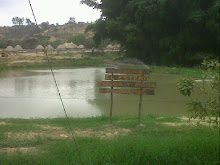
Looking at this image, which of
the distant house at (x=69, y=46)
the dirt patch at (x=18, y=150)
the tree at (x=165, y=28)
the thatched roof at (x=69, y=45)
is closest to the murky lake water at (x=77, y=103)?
the dirt patch at (x=18, y=150)

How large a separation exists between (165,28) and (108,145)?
18.2 metres

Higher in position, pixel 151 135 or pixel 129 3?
pixel 129 3

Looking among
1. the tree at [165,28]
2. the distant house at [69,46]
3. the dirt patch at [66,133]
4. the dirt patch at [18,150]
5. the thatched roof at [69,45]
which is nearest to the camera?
the dirt patch at [18,150]

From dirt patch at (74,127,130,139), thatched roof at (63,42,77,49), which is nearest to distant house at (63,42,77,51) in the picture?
thatched roof at (63,42,77,49)

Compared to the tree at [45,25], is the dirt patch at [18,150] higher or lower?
lower

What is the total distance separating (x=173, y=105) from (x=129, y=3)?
14505 mm

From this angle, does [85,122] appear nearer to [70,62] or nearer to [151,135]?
[151,135]

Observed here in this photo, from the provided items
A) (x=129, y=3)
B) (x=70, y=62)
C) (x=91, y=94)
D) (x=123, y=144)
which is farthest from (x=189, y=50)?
(x=123, y=144)

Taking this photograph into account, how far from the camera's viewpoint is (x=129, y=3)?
2069cm

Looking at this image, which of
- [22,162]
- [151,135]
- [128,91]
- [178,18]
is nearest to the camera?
[22,162]

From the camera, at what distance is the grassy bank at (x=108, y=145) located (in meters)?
3.05

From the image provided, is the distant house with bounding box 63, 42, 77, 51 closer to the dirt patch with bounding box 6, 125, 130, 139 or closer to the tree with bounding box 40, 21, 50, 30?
the tree with bounding box 40, 21, 50, 30

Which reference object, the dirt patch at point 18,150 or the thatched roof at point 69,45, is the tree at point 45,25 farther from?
the thatched roof at point 69,45

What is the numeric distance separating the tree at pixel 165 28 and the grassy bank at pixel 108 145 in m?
12.6
